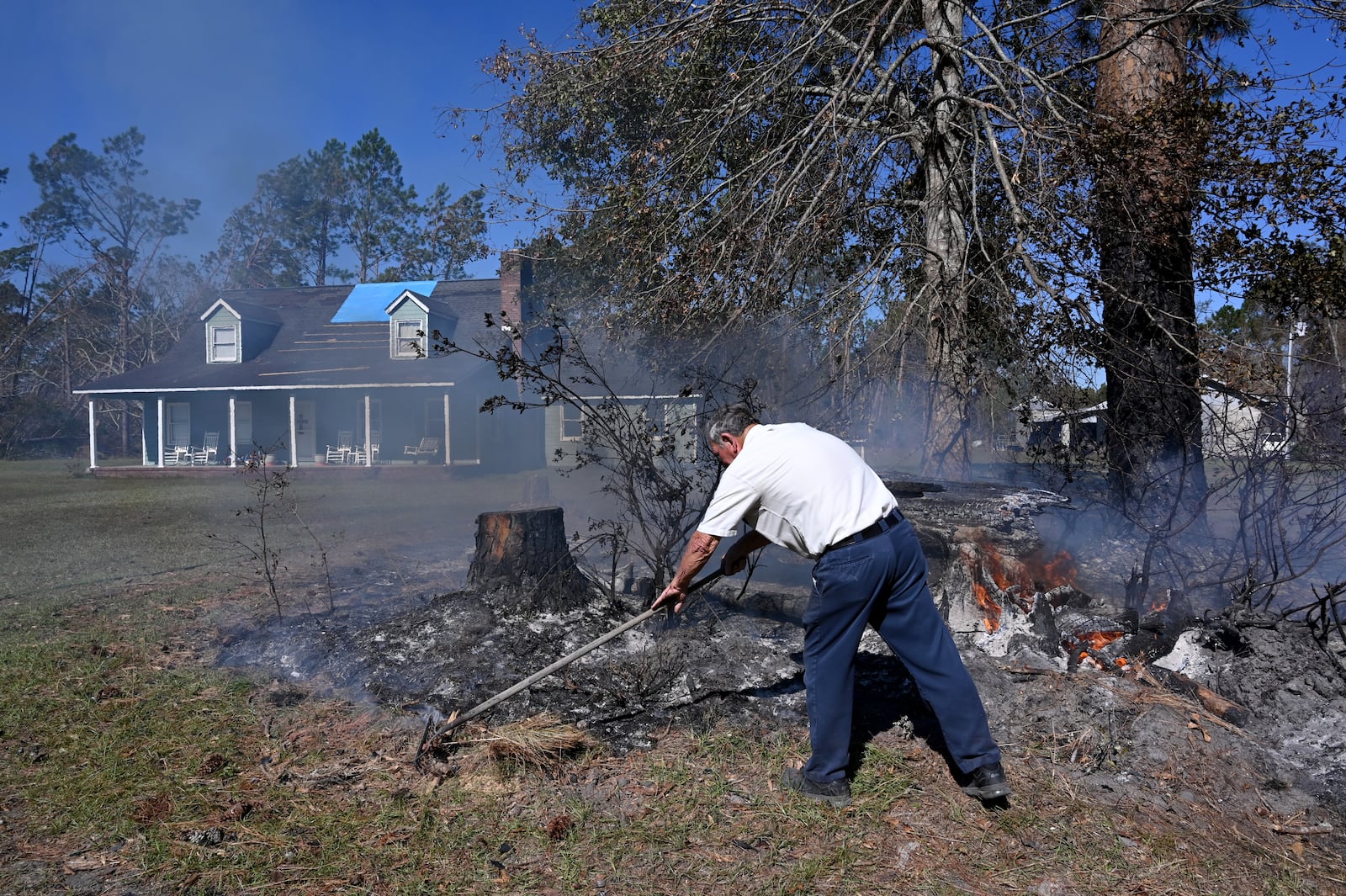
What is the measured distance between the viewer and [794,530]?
322 cm

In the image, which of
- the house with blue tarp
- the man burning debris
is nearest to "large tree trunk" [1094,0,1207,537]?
the man burning debris

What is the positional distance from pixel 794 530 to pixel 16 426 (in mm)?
39127

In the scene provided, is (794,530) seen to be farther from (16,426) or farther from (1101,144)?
(16,426)

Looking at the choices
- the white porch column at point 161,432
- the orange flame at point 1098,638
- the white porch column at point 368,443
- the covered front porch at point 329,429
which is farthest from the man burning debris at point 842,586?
the white porch column at point 161,432

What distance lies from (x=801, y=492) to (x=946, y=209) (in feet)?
15.5

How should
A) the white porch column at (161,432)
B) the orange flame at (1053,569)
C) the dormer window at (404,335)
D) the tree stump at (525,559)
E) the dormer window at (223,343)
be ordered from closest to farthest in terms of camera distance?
the tree stump at (525,559) < the orange flame at (1053,569) < the dormer window at (404,335) < the white porch column at (161,432) < the dormer window at (223,343)

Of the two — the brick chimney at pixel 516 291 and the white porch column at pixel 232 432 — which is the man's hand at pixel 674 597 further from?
the white porch column at pixel 232 432

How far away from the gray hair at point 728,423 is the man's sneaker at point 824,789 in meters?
1.42

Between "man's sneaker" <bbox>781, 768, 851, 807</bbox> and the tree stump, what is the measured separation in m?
2.34

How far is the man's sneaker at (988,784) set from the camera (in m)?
3.03

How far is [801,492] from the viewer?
314cm

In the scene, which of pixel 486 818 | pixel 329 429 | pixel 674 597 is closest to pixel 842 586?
pixel 674 597

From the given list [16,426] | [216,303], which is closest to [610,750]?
[216,303]

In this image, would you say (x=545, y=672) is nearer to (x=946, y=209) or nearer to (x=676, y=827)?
(x=676, y=827)
